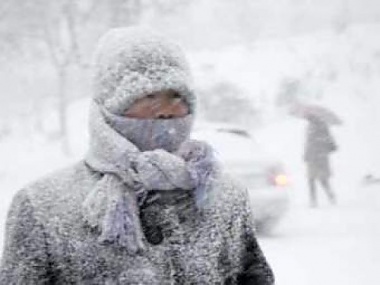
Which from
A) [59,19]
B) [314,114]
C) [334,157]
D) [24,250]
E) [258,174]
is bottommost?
[334,157]

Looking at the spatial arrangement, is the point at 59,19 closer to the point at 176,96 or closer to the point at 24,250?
the point at 176,96

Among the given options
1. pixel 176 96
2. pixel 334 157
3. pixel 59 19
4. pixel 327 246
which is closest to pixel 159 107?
pixel 176 96

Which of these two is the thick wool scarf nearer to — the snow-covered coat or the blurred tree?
the snow-covered coat

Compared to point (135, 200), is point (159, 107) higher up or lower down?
higher up

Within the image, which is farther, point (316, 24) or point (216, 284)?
point (316, 24)

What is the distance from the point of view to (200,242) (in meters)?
2.37

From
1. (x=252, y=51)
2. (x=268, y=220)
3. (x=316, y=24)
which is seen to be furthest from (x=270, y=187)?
(x=316, y=24)

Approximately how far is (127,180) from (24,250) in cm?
32

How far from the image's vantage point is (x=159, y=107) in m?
2.39

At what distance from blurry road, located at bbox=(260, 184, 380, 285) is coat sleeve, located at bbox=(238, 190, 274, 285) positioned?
5489 mm

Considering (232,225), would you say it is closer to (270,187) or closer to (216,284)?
(216,284)

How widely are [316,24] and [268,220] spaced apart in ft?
145

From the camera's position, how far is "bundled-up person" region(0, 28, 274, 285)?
2266 millimetres

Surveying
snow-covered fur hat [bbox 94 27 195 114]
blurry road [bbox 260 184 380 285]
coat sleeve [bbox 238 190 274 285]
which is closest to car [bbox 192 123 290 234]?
blurry road [bbox 260 184 380 285]
